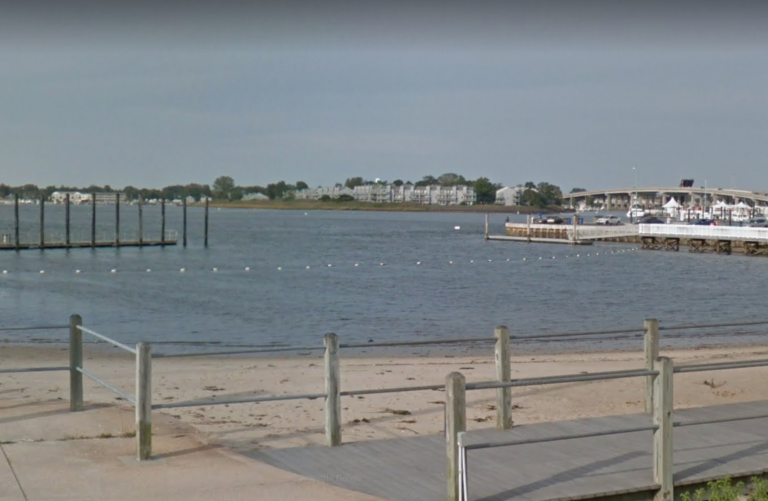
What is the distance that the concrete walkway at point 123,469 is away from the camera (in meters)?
7.72

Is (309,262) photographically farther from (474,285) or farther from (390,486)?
(390,486)

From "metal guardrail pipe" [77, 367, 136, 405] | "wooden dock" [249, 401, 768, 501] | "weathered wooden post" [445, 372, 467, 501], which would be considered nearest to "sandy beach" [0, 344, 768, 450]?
"metal guardrail pipe" [77, 367, 136, 405]

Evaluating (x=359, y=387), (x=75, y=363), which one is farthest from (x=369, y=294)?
(x=75, y=363)

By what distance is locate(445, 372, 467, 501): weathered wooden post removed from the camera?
7.48 meters

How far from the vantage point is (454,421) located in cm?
752

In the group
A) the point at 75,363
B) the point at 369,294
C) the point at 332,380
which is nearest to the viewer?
the point at 332,380

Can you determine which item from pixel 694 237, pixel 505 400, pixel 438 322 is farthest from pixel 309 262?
pixel 505 400

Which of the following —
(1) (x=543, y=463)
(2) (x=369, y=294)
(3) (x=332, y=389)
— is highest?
(3) (x=332, y=389)

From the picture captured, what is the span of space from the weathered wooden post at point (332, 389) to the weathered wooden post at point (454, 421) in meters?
2.15

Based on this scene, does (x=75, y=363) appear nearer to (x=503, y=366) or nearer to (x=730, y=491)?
(x=503, y=366)

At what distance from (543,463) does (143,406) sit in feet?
12.6

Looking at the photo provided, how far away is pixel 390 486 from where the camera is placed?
8266 millimetres

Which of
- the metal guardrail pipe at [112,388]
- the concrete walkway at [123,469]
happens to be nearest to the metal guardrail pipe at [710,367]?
the concrete walkway at [123,469]

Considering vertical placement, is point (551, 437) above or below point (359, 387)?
above
